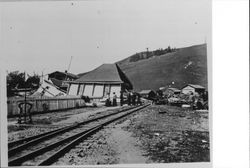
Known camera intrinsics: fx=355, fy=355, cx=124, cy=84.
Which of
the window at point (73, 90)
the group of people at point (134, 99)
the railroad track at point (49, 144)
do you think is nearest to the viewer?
the railroad track at point (49, 144)

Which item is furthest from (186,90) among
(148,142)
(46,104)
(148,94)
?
(46,104)

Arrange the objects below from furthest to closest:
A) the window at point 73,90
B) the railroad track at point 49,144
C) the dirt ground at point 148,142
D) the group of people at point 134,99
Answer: the group of people at point 134,99 < the window at point 73,90 < the dirt ground at point 148,142 < the railroad track at point 49,144

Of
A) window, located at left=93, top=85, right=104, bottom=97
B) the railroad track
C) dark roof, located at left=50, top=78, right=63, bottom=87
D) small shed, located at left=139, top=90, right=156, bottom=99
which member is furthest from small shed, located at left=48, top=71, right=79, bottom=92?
small shed, located at left=139, top=90, right=156, bottom=99

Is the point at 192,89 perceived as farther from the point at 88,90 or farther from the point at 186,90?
the point at 88,90

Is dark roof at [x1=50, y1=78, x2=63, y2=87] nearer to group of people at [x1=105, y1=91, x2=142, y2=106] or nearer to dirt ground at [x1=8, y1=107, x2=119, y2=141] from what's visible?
dirt ground at [x1=8, y1=107, x2=119, y2=141]

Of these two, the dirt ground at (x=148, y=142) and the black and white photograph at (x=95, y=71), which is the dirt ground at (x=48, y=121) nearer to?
the black and white photograph at (x=95, y=71)

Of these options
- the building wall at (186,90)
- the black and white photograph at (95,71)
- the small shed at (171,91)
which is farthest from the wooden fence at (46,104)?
the building wall at (186,90)
